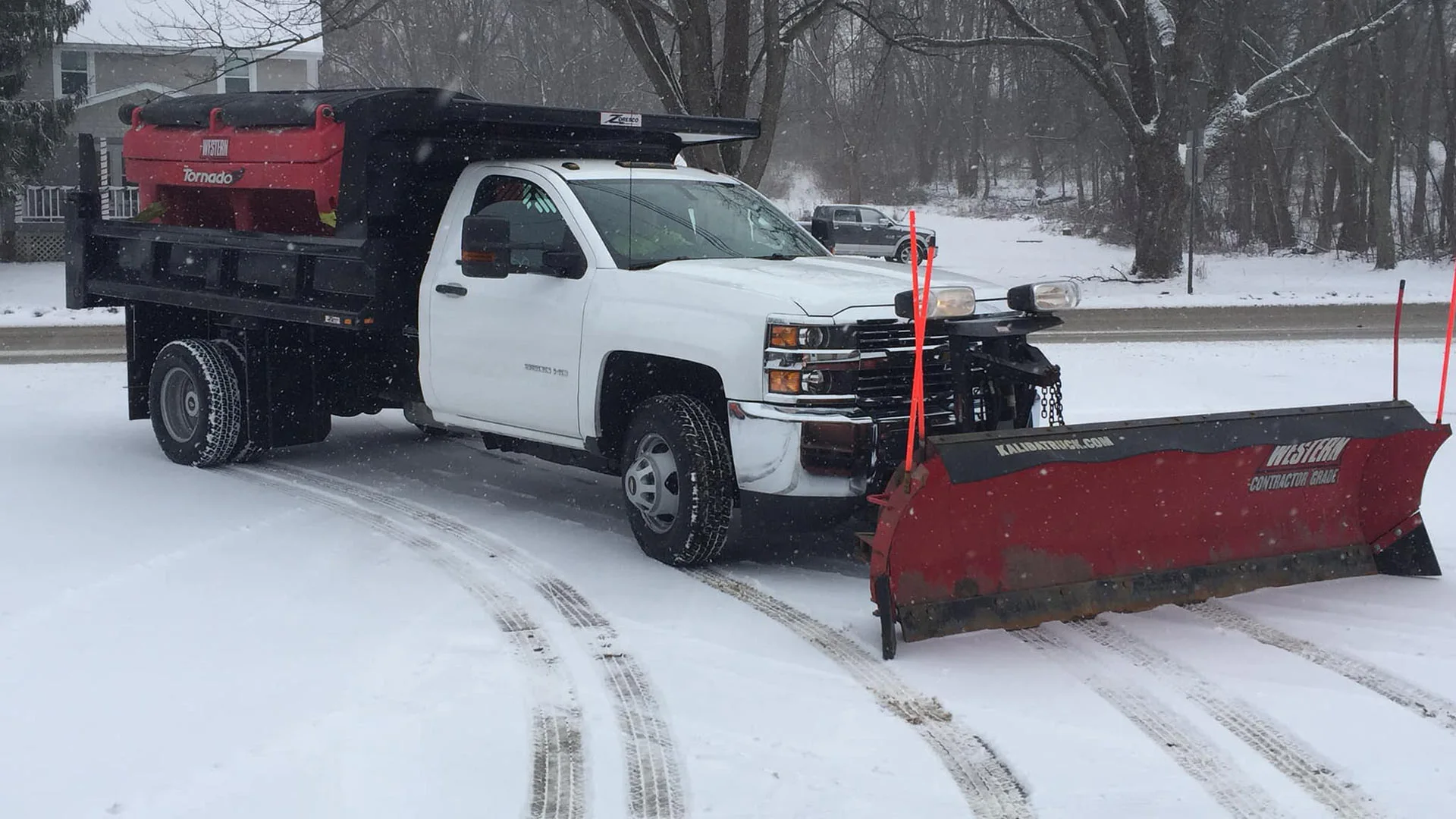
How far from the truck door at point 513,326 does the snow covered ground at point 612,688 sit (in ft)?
2.25

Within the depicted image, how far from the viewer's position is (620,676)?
5.22 metres

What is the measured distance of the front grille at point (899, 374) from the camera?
20.2ft

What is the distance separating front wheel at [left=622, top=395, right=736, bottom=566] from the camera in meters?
6.42

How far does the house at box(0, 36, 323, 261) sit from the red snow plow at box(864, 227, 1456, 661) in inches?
1123

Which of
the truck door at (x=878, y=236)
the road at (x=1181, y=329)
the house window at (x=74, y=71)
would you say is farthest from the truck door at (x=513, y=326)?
the house window at (x=74, y=71)

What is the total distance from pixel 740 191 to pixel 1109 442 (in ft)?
10.4

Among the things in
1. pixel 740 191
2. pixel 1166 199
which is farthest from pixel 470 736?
pixel 1166 199

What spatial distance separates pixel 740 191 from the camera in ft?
26.9

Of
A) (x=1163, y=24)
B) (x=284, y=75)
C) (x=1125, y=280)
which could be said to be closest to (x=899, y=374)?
(x=1163, y=24)

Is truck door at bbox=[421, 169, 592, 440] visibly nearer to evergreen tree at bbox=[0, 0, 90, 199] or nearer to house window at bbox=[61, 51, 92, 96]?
evergreen tree at bbox=[0, 0, 90, 199]

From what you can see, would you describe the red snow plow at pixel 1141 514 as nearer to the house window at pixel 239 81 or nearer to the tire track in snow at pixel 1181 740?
the tire track in snow at pixel 1181 740

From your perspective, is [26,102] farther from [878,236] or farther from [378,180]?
[378,180]

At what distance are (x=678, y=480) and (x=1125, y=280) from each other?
22069 millimetres

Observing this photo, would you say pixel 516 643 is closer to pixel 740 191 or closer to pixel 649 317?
pixel 649 317
